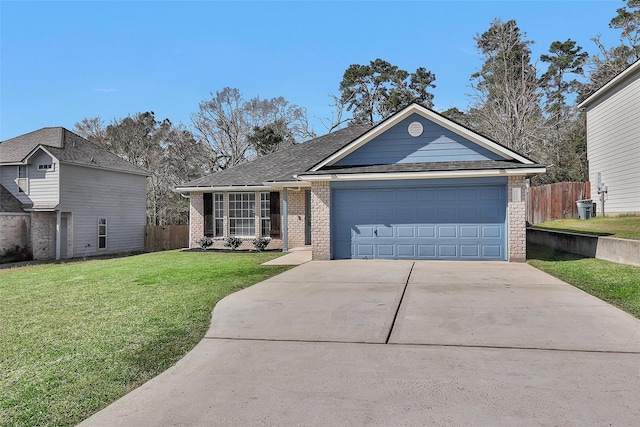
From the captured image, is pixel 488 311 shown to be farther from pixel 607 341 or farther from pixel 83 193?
pixel 83 193

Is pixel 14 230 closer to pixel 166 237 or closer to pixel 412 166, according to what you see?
pixel 166 237

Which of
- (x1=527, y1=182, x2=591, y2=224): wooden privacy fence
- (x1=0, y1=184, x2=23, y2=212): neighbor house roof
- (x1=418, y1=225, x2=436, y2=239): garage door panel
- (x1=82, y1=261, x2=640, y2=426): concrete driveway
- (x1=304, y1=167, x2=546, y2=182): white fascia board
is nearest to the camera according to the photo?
(x1=82, y1=261, x2=640, y2=426): concrete driveway

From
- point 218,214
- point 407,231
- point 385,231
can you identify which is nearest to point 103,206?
point 218,214

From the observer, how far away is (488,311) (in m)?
6.43

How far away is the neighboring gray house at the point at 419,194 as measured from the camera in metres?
12.3

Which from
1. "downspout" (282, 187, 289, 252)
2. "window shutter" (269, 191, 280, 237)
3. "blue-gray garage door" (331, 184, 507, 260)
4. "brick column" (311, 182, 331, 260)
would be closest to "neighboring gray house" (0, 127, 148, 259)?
"window shutter" (269, 191, 280, 237)

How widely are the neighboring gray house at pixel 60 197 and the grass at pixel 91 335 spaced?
12728mm

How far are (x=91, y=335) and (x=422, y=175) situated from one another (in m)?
9.58

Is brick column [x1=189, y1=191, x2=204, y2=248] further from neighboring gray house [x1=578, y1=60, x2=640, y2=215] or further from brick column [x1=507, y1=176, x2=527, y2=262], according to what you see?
neighboring gray house [x1=578, y1=60, x2=640, y2=215]

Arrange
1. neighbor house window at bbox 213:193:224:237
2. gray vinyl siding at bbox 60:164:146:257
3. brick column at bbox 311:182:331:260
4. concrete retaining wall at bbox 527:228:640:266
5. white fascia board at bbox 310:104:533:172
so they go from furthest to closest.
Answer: gray vinyl siding at bbox 60:164:146:257 → neighbor house window at bbox 213:193:224:237 → brick column at bbox 311:182:331:260 → white fascia board at bbox 310:104:533:172 → concrete retaining wall at bbox 527:228:640:266

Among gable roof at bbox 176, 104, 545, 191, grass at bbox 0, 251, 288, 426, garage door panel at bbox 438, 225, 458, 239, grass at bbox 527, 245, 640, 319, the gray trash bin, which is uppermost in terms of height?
gable roof at bbox 176, 104, 545, 191

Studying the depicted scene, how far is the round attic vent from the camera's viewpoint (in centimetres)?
1316

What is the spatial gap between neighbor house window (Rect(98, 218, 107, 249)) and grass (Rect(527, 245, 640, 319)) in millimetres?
22127

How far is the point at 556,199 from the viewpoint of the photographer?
910 inches
